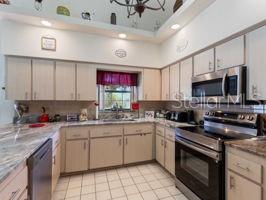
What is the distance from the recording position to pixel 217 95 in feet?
6.91

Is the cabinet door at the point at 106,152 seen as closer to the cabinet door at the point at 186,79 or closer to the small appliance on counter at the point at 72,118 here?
the small appliance on counter at the point at 72,118

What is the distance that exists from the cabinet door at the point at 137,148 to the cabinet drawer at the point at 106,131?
0.21m

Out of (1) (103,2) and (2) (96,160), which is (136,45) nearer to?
(1) (103,2)

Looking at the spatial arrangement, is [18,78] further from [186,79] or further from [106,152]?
[186,79]

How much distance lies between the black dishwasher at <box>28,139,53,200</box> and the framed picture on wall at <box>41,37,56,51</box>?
185 centimetres

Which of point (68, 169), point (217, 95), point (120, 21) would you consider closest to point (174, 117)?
point (217, 95)

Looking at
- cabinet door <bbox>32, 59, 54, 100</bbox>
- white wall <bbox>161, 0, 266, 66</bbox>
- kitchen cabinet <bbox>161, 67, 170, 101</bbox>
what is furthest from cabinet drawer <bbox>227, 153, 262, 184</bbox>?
cabinet door <bbox>32, 59, 54, 100</bbox>

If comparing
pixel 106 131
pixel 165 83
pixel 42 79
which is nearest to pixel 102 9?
pixel 42 79

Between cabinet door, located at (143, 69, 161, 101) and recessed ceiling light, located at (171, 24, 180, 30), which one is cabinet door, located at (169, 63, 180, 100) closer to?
cabinet door, located at (143, 69, 161, 101)

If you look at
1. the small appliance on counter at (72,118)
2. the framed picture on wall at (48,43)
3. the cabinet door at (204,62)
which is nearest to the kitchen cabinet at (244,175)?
the cabinet door at (204,62)

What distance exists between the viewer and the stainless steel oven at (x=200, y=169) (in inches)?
64.9

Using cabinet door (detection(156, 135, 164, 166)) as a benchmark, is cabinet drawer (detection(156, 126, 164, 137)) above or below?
above

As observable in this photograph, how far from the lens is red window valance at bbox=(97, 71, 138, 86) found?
3.62 metres

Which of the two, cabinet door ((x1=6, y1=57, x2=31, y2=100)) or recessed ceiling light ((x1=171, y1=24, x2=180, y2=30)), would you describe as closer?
cabinet door ((x1=6, y1=57, x2=31, y2=100))
